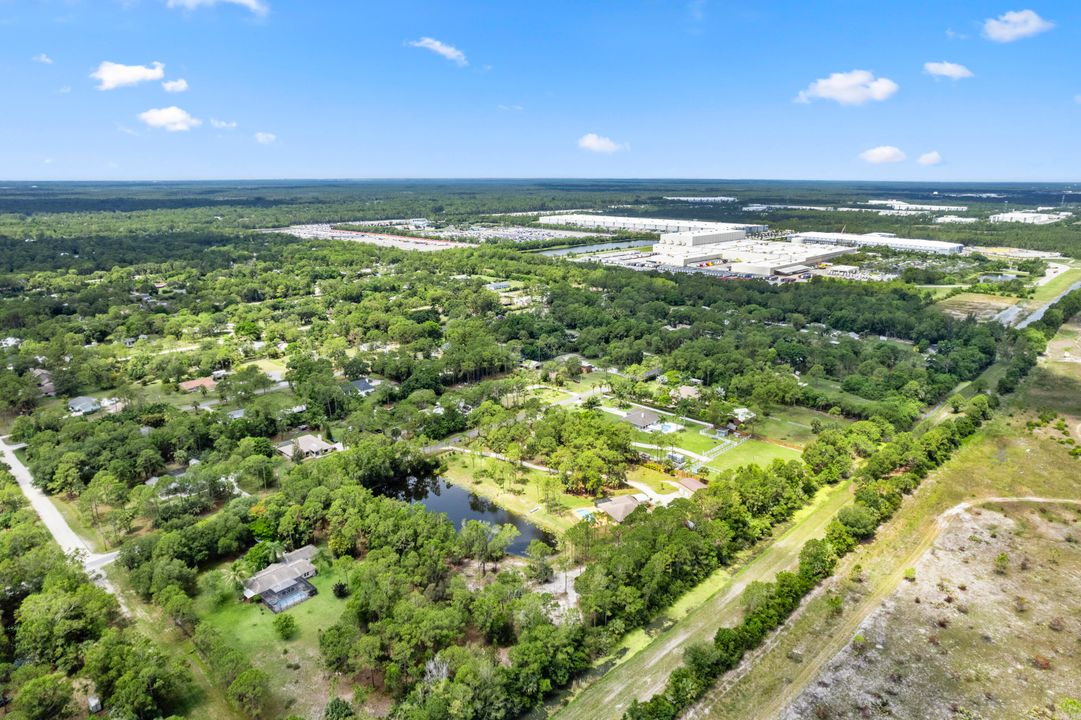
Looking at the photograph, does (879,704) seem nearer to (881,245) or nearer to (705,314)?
→ (705,314)

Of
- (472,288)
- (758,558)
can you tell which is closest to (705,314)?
(472,288)

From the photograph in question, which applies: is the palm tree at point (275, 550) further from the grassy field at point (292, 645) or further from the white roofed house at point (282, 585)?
the grassy field at point (292, 645)

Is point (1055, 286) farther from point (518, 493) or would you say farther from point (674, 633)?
point (674, 633)

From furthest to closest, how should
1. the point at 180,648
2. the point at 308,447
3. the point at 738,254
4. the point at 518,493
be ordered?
the point at 738,254
the point at 308,447
the point at 518,493
the point at 180,648

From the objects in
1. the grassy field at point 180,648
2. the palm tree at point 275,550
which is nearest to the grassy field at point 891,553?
the grassy field at point 180,648

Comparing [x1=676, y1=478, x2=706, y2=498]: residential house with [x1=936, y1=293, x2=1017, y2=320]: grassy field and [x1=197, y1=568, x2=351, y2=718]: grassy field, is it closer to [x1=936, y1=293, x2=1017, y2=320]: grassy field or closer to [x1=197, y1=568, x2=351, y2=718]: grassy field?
[x1=197, y1=568, x2=351, y2=718]: grassy field

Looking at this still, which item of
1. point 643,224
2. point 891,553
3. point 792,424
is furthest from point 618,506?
point 643,224
